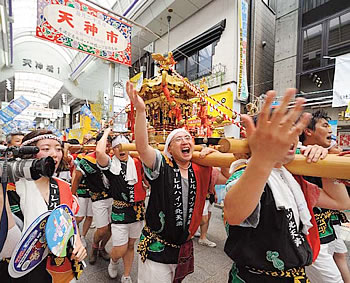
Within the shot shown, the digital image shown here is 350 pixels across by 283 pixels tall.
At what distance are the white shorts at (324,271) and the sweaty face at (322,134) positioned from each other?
40.6 inches

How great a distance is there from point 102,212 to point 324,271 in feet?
9.16

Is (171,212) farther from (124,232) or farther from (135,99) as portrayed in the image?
(124,232)

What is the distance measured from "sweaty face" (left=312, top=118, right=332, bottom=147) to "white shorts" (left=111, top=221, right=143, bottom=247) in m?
2.32

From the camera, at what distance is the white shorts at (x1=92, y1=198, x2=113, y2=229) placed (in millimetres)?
3041

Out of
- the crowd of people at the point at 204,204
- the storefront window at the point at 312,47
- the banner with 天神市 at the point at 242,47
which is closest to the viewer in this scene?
the crowd of people at the point at 204,204

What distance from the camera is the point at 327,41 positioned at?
761 centimetres

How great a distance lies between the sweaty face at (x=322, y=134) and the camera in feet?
6.58

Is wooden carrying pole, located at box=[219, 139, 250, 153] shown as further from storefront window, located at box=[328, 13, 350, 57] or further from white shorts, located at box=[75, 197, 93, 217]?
storefront window, located at box=[328, 13, 350, 57]

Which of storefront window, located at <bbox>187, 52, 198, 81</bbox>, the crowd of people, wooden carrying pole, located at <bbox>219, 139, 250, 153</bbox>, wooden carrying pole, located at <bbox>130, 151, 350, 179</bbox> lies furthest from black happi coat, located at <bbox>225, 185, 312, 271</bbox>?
storefront window, located at <bbox>187, 52, 198, 81</bbox>

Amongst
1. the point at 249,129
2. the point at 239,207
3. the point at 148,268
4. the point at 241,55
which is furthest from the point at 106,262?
the point at 241,55

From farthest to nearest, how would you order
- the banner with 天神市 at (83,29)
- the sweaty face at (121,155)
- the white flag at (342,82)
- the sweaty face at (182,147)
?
the white flag at (342,82) → the banner with 天神市 at (83,29) → the sweaty face at (121,155) → the sweaty face at (182,147)

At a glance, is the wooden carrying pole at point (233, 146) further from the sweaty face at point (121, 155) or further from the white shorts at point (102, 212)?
the white shorts at point (102, 212)

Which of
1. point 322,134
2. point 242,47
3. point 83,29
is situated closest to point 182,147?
point 322,134

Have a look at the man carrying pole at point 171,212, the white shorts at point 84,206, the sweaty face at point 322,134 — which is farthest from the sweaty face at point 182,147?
the white shorts at point 84,206
